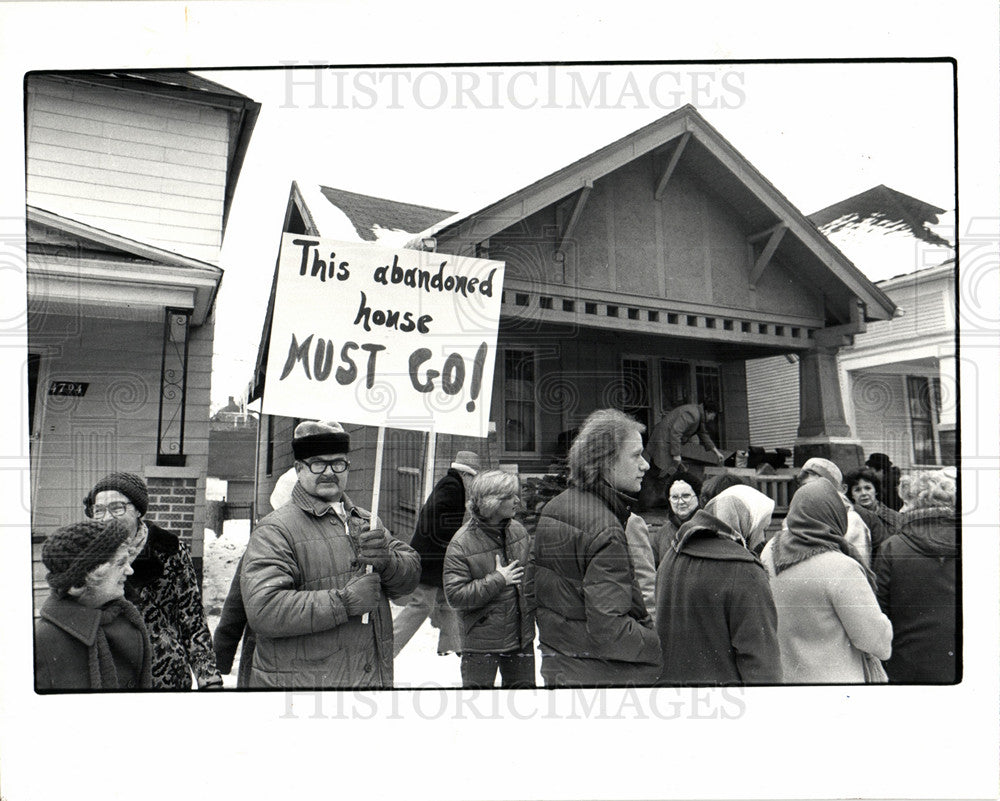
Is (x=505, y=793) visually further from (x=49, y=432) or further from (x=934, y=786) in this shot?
(x=49, y=432)

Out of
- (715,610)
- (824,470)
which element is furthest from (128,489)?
(824,470)

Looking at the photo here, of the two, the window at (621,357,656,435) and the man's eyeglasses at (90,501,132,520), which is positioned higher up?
the window at (621,357,656,435)

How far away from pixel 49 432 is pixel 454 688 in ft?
6.89

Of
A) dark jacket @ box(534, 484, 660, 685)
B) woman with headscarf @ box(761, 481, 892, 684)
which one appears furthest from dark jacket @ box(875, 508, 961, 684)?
dark jacket @ box(534, 484, 660, 685)

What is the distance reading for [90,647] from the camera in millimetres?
3160

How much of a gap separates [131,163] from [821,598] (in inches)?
140

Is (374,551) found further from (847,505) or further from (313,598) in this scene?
(847,505)

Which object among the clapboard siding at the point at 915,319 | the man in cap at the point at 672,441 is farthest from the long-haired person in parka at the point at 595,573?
the clapboard siding at the point at 915,319

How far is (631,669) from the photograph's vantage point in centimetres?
319

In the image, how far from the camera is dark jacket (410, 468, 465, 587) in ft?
10.7

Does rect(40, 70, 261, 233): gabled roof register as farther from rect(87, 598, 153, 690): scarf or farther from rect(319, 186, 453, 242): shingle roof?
rect(87, 598, 153, 690): scarf

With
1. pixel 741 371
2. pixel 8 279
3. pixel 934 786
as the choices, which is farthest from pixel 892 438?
pixel 8 279

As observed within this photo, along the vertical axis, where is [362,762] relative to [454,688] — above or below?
below

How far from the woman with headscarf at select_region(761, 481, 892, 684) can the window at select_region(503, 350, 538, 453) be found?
112cm
